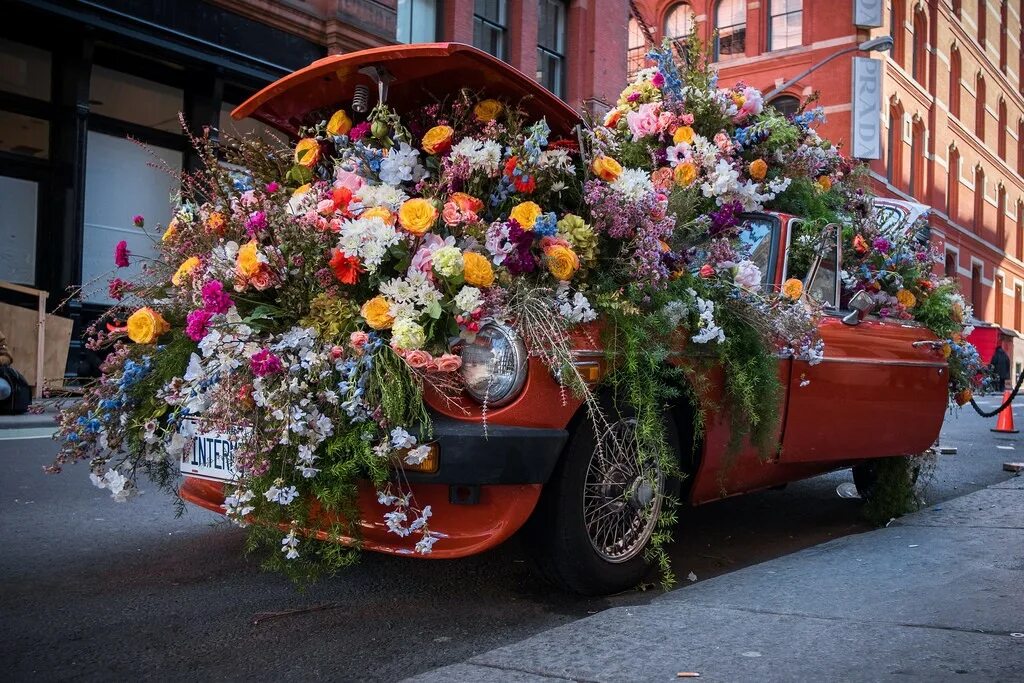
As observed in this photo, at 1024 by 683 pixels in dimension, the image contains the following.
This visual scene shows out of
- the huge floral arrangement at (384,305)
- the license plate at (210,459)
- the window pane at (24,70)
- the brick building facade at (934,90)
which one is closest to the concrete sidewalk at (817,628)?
the huge floral arrangement at (384,305)

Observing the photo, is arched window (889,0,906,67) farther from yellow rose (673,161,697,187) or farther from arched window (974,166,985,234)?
yellow rose (673,161,697,187)

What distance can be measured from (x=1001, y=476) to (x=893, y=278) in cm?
296

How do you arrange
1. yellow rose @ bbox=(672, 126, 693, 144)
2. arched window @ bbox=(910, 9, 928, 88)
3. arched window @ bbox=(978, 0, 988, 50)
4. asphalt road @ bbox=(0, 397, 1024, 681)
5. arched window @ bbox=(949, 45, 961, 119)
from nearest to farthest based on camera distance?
1. asphalt road @ bbox=(0, 397, 1024, 681)
2. yellow rose @ bbox=(672, 126, 693, 144)
3. arched window @ bbox=(910, 9, 928, 88)
4. arched window @ bbox=(949, 45, 961, 119)
5. arched window @ bbox=(978, 0, 988, 50)

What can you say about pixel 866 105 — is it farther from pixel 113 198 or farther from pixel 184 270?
→ pixel 184 270

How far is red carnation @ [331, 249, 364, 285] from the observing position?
352cm

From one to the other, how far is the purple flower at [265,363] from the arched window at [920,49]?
39.8 meters

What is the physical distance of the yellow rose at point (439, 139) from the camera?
410 centimetres

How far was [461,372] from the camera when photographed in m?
3.41

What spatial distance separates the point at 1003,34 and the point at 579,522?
2135 inches

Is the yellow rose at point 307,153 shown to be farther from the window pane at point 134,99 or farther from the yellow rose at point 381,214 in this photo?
the window pane at point 134,99

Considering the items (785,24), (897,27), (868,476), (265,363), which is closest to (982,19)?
(897,27)

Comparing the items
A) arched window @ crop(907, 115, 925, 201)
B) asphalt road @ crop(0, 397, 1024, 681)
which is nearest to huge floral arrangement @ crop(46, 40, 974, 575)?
asphalt road @ crop(0, 397, 1024, 681)

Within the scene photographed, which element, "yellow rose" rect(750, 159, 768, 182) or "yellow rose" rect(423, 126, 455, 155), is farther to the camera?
"yellow rose" rect(750, 159, 768, 182)

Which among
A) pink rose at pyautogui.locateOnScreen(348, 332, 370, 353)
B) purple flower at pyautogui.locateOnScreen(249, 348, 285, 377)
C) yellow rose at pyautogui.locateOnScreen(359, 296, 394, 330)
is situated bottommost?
purple flower at pyautogui.locateOnScreen(249, 348, 285, 377)
